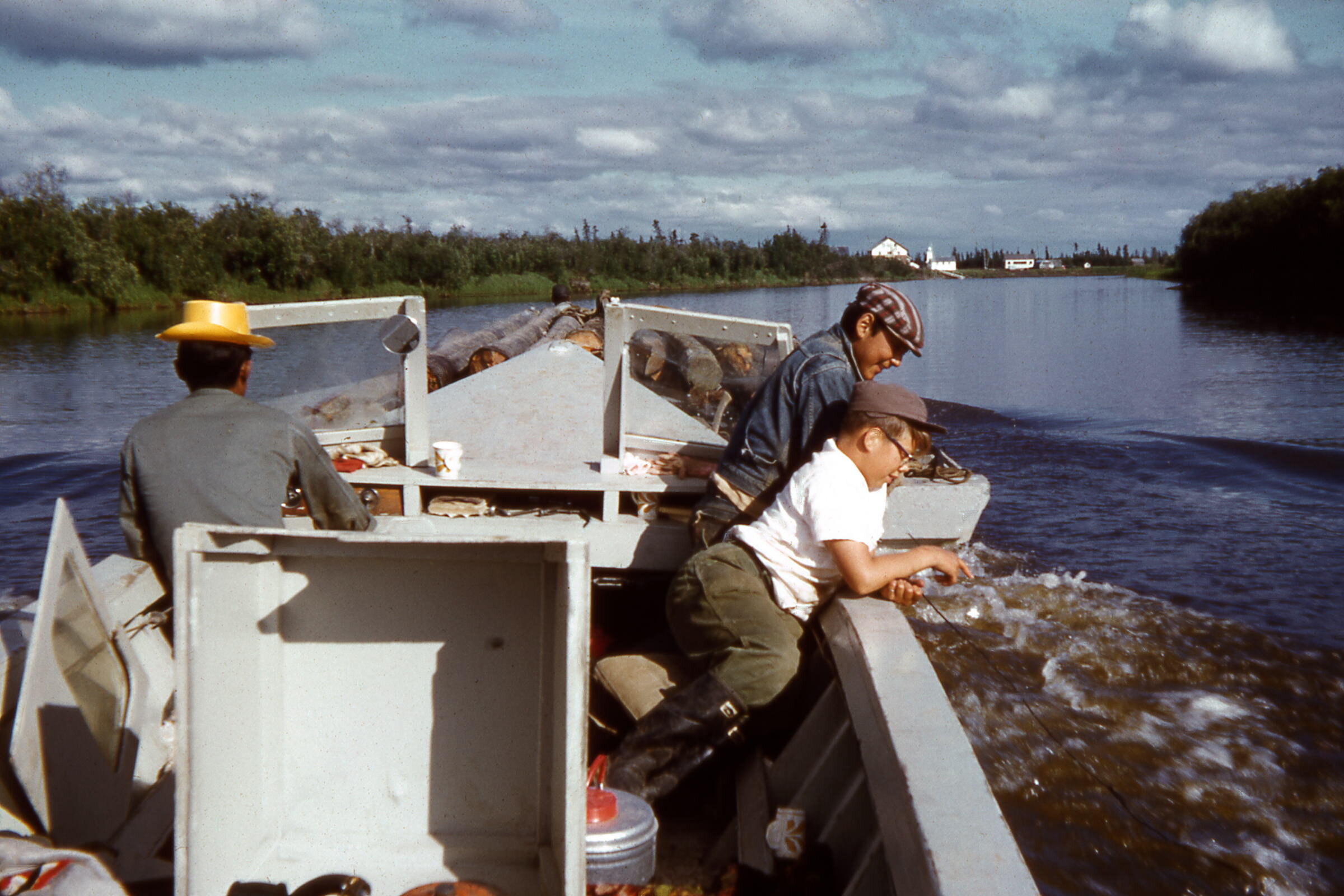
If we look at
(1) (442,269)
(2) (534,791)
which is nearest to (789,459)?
(2) (534,791)

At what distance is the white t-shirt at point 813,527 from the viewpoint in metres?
3.60

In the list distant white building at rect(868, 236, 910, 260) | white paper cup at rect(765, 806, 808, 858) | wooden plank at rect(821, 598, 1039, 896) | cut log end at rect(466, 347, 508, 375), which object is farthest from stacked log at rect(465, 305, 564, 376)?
distant white building at rect(868, 236, 910, 260)

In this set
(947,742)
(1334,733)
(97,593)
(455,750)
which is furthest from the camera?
(1334,733)

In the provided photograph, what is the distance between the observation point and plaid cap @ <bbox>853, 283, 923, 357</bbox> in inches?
179

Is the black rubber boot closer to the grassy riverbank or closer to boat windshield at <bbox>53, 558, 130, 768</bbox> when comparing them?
boat windshield at <bbox>53, 558, 130, 768</bbox>

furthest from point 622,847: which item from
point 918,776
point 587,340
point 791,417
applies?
point 587,340

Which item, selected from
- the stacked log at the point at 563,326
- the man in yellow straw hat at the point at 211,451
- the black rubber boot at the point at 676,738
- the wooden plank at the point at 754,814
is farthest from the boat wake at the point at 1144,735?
the stacked log at the point at 563,326

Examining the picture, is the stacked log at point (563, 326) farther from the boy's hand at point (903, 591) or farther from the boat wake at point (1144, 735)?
the boy's hand at point (903, 591)

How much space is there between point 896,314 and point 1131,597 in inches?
210

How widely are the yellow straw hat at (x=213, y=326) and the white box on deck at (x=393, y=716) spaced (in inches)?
52.4

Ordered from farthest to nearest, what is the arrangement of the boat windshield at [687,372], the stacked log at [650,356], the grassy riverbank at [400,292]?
1. the grassy riverbank at [400,292]
2. the stacked log at [650,356]
3. the boat windshield at [687,372]

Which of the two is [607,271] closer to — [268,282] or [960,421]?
[268,282]

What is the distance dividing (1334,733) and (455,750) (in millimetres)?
5949

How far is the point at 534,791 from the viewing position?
8.46 feet
